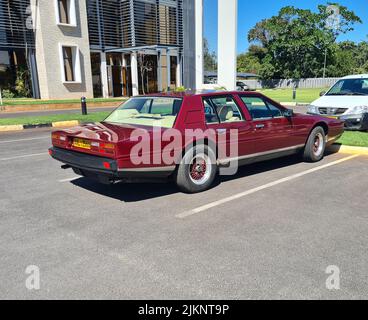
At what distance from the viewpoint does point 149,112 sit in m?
5.60

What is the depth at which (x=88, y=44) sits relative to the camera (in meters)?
25.3

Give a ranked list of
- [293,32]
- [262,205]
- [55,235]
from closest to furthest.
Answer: [55,235] → [262,205] → [293,32]

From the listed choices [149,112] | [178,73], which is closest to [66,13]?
[178,73]

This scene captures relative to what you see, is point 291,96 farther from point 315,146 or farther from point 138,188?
point 138,188

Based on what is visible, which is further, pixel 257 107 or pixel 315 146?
pixel 315 146

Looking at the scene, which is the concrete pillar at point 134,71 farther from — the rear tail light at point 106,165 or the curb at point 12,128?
the rear tail light at point 106,165

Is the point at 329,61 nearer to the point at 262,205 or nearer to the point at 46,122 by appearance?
the point at 46,122

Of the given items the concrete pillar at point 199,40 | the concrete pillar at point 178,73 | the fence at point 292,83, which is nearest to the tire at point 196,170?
the concrete pillar at point 199,40

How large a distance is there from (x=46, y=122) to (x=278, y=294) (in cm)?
1259

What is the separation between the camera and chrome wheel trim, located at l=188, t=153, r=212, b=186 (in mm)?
5203

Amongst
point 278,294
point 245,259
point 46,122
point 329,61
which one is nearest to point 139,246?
point 245,259

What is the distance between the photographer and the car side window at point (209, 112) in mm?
5416

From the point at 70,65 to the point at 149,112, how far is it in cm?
2140

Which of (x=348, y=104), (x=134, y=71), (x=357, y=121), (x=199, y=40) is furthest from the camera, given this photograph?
(x=134, y=71)
